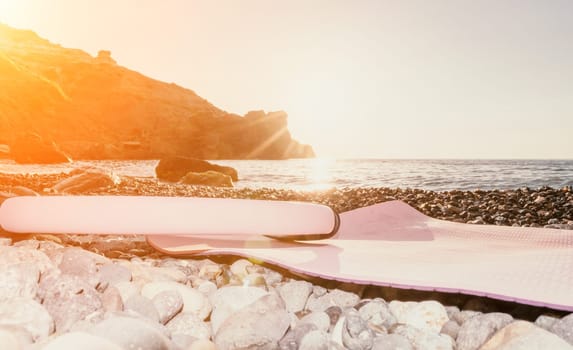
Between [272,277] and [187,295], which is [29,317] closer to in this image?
[187,295]

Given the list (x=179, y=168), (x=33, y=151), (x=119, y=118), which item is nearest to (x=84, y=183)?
(x=179, y=168)

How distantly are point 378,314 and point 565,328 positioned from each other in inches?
23.3

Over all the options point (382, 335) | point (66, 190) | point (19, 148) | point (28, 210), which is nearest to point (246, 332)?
point (382, 335)

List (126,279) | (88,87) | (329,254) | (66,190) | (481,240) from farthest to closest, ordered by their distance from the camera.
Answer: (88,87) → (66,190) → (481,240) → (329,254) → (126,279)

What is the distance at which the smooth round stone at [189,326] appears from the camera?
4.78 ft

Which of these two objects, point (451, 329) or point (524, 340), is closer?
point (524, 340)

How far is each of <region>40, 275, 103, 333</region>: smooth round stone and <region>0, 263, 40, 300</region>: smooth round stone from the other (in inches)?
1.8

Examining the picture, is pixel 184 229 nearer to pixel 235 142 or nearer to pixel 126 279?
pixel 126 279

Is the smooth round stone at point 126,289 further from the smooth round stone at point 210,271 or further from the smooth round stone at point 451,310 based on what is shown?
the smooth round stone at point 451,310

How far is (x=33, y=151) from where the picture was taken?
1866cm

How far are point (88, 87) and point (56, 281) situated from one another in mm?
55628

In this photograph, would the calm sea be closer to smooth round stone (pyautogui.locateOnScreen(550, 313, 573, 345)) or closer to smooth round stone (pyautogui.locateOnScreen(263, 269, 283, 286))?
smooth round stone (pyautogui.locateOnScreen(263, 269, 283, 286))

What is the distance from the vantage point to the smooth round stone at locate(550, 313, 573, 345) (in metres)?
1.31

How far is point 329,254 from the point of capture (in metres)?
1.98
